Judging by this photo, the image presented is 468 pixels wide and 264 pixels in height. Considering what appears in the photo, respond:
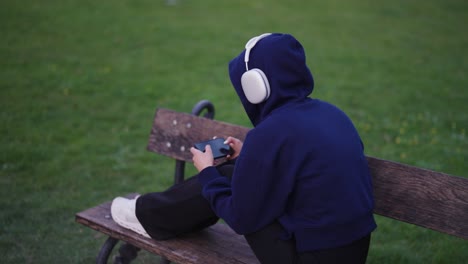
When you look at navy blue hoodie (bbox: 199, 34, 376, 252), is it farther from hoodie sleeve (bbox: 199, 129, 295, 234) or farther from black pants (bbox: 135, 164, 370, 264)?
black pants (bbox: 135, 164, 370, 264)

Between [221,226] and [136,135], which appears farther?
[136,135]

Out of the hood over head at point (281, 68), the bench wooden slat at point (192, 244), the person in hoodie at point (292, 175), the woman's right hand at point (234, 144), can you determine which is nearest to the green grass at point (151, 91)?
the bench wooden slat at point (192, 244)

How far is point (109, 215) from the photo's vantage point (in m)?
2.99

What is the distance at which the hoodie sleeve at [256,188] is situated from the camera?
2.18 m

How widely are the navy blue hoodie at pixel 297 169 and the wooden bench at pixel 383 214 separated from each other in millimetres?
357

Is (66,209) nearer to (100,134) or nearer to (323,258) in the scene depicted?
(100,134)

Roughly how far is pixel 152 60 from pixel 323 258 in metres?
6.36

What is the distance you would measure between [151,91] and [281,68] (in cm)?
478

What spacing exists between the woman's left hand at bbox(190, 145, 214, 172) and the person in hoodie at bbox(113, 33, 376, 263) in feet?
0.43

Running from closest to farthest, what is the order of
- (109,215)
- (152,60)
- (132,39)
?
(109,215)
(152,60)
(132,39)

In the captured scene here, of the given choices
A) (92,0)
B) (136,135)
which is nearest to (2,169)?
(136,135)

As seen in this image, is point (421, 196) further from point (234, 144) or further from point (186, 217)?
point (186, 217)

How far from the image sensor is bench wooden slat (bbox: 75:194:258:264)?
264 centimetres

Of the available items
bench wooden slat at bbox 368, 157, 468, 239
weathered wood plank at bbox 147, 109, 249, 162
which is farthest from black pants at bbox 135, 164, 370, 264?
weathered wood plank at bbox 147, 109, 249, 162
